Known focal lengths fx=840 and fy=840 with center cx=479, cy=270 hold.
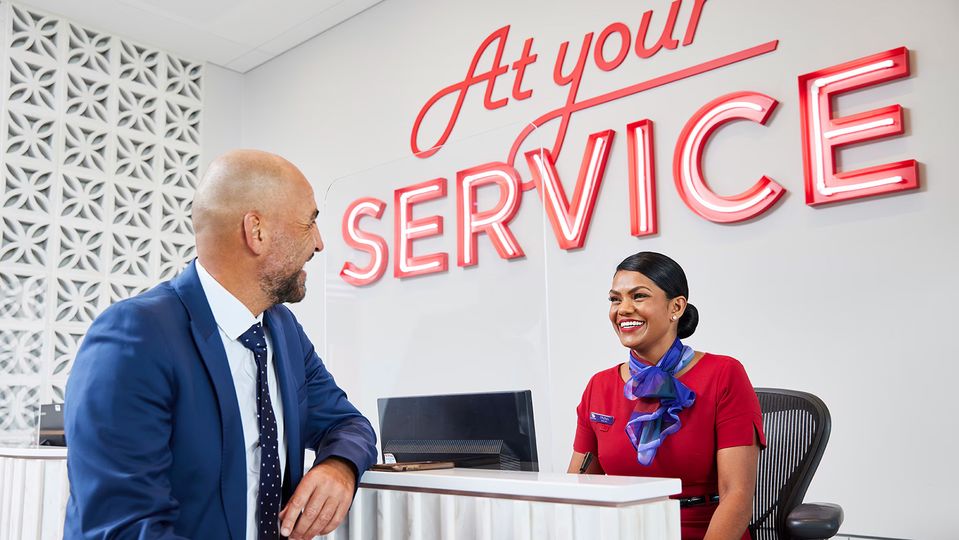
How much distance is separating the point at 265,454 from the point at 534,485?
48cm

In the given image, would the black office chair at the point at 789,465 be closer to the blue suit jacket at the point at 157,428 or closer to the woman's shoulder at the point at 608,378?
the woman's shoulder at the point at 608,378

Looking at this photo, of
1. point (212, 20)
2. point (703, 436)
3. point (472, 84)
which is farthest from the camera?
point (212, 20)

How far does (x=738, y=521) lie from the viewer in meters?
1.98

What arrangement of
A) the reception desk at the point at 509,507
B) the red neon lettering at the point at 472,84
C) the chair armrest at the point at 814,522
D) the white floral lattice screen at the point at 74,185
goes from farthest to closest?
the white floral lattice screen at the point at 74,185 → the red neon lettering at the point at 472,84 → the chair armrest at the point at 814,522 → the reception desk at the point at 509,507

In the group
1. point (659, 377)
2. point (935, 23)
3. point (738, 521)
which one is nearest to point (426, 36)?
point (935, 23)

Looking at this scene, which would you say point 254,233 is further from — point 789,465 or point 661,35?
point 661,35

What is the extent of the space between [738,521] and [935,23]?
72.2 inches

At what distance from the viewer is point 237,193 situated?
151 cm

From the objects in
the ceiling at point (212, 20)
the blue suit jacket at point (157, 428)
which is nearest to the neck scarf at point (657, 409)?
the blue suit jacket at point (157, 428)

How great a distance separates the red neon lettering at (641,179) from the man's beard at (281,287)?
206 cm

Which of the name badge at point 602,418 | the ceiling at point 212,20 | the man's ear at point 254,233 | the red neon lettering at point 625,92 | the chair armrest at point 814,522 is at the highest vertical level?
the ceiling at point 212,20

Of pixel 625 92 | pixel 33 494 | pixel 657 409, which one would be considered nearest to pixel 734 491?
pixel 657 409

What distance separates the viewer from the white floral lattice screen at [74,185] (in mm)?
4605

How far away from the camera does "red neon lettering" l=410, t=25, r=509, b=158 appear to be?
162 inches
